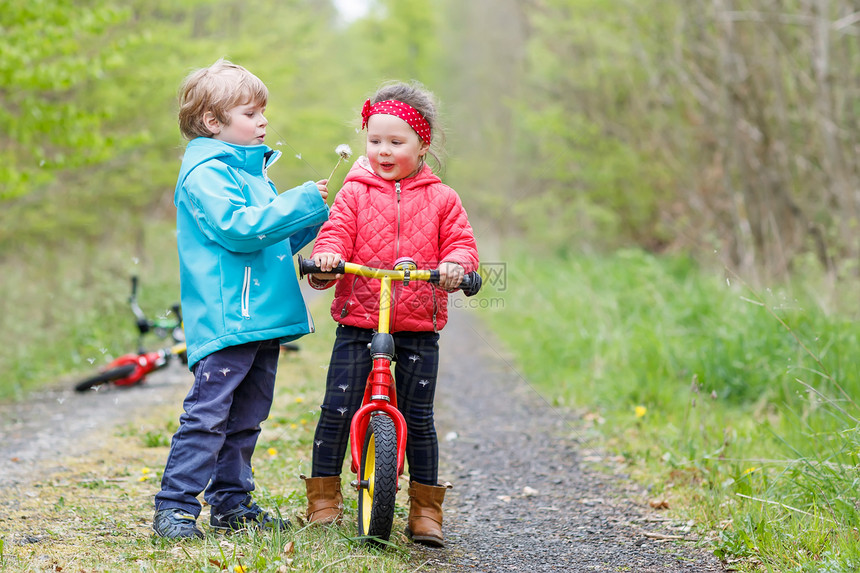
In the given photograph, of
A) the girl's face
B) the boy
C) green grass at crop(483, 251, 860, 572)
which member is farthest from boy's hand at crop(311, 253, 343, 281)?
green grass at crop(483, 251, 860, 572)

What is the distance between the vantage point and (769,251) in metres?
8.66

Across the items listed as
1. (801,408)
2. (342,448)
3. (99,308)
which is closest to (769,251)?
(801,408)

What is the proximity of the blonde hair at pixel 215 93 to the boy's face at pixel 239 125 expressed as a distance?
14 mm

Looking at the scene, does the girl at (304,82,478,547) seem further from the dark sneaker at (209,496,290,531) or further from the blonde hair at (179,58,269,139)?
the blonde hair at (179,58,269,139)

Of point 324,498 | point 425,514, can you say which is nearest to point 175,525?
point 324,498

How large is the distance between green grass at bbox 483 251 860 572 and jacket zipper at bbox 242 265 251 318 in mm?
1922

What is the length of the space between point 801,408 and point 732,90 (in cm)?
449

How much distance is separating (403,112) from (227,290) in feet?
3.10

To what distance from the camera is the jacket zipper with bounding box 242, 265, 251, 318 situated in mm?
3051

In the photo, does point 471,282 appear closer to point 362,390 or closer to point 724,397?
point 362,390

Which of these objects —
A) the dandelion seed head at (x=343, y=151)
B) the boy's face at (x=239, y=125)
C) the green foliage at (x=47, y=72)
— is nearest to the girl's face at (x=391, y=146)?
the dandelion seed head at (x=343, y=151)

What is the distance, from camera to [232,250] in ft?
9.98

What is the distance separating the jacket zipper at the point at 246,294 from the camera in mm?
3051

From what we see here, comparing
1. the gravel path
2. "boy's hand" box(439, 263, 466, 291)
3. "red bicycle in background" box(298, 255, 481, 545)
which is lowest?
the gravel path
